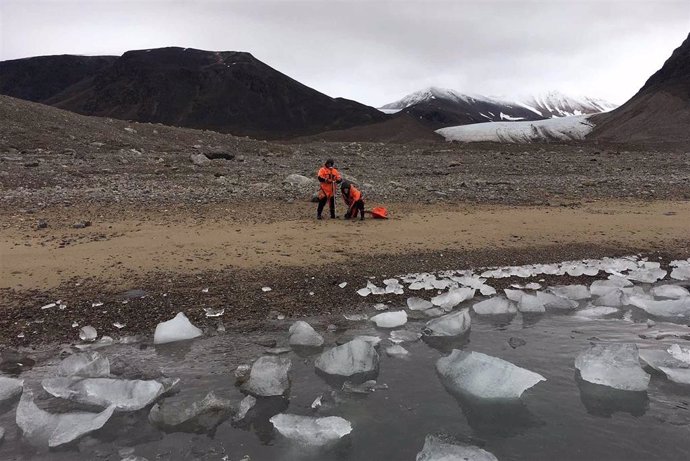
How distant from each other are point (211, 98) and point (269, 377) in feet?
297

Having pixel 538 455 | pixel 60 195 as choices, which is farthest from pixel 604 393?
pixel 60 195

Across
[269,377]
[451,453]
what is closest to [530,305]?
[451,453]

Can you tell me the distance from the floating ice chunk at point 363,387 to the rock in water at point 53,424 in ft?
5.26

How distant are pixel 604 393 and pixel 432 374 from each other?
1.23 metres

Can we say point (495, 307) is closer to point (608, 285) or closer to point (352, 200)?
point (608, 285)

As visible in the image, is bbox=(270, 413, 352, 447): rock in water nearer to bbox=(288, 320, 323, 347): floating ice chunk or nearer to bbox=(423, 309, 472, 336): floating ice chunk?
bbox=(288, 320, 323, 347): floating ice chunk

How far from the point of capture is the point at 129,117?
83938 millimetres

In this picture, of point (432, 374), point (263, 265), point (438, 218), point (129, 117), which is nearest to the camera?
point (432, 374)

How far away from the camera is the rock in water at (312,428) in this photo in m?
3.27

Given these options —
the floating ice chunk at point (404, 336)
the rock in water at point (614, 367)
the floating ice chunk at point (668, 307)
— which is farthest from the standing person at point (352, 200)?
the rock in water at point (614, 367)

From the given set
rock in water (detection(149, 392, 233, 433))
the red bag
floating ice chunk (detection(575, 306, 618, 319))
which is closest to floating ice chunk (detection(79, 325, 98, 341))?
rock in water (detection(149, 392, 233, 433))

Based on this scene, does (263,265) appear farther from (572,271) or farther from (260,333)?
(572,271)

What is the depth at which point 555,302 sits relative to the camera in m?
5.76

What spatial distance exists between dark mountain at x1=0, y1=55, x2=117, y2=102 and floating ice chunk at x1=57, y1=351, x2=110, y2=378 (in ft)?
406
